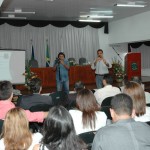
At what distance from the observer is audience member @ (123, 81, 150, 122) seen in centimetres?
304

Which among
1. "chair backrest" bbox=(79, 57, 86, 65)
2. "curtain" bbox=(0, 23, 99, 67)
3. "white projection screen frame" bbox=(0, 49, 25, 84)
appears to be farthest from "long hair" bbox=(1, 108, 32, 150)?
"chair backrest" bbox=(79, 57, 86, 65)

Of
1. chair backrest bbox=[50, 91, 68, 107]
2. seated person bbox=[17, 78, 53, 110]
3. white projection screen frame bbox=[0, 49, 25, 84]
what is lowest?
chair backrest bbox=[50, 91, 68, 107]

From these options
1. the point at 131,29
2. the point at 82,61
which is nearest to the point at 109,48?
the point at 82,61

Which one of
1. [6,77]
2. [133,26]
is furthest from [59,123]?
[133,26]

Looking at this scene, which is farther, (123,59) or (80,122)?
(123,59)

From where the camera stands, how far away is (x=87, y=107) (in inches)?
117

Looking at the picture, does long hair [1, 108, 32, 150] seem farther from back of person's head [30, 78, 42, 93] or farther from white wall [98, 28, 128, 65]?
white wall [98, 28, 128, 65]

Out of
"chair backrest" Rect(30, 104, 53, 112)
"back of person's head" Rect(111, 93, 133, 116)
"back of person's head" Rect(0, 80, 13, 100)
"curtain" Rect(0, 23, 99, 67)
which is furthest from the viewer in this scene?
"curtain" Rect(0, 23, 99, 67)

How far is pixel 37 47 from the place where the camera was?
40.2 feet

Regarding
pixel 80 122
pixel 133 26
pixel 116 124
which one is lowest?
pixel 80 122

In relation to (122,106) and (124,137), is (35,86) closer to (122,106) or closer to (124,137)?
(122,106)

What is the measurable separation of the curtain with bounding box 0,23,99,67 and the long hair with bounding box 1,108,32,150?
9.78m

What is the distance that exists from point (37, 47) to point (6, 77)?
15.7ft

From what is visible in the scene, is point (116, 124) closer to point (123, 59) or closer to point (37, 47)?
point (37, 47)
